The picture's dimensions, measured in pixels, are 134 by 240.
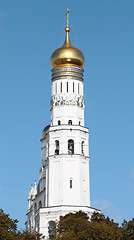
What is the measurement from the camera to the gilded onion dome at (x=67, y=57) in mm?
67688

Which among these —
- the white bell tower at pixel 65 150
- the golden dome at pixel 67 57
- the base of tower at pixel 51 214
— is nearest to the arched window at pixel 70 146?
the white bell tower at pixel 65 150

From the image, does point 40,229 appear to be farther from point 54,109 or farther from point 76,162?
point 54,109

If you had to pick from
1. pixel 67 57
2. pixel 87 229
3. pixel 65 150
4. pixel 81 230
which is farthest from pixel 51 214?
pixel 67 57

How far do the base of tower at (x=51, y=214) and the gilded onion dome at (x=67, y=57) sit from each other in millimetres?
17680

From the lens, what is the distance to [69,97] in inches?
2625

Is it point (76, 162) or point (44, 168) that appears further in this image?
point (44, 168)

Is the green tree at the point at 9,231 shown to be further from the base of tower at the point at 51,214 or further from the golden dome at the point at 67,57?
the golden dome at the point at 67,57

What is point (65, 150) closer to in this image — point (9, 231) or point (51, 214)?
point (51, 214)

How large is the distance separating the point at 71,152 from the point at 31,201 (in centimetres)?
1365

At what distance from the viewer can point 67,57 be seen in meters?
67.6

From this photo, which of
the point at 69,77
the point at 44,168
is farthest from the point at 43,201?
the point at 69,77

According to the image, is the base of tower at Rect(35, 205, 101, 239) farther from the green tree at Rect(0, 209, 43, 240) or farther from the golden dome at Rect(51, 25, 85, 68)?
the golden dome at Rect(51, 25, 85, 68)

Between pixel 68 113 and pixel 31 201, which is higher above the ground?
pixel 68 113

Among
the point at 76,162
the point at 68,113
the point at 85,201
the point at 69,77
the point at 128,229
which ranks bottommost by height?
the point at 128,229
